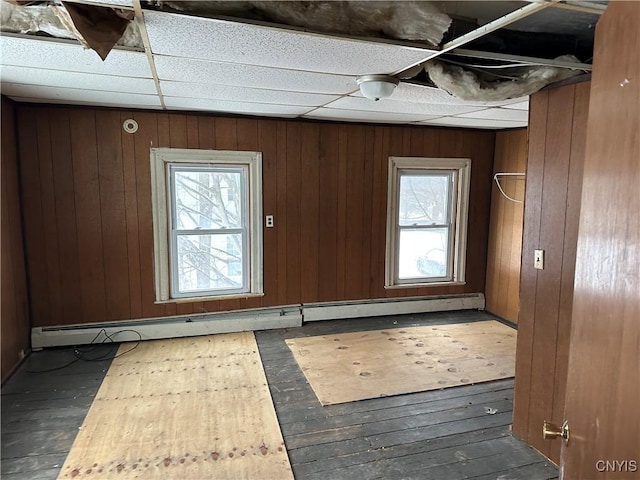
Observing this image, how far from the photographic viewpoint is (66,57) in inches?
86.7

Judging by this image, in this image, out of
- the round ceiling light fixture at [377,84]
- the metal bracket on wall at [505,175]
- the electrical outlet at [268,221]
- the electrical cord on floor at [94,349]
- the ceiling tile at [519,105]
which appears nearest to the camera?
the round ceiling light fixture at [377,84]

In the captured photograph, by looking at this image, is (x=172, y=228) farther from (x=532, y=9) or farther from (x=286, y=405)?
(x=532, y=9)

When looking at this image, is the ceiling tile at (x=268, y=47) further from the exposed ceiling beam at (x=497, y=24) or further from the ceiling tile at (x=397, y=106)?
the ceiling tile at (x=397, y=106)

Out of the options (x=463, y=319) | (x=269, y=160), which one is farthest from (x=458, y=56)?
(x=463, y=319)

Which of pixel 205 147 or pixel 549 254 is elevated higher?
pixel 205 147

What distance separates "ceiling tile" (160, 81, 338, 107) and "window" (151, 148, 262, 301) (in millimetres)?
949

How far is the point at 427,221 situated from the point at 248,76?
3.21 metres

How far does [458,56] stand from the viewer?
2.33 metres

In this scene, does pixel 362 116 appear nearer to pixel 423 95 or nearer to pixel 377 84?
pixel 423 95

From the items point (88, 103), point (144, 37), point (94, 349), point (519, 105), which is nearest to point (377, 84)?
point (144, 37)

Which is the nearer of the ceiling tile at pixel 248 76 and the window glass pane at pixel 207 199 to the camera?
the ceiling tile at pixel 248 76

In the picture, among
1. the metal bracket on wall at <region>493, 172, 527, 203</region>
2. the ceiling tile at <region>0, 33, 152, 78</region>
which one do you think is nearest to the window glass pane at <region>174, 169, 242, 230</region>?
the ceiling tile at <region>0, 33, 152, 78</region>

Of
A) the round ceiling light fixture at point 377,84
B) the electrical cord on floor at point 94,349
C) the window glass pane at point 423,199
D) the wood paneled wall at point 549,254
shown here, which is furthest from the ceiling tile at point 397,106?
the electrical cord on floor at point 94,349

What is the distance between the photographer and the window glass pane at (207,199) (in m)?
4.21
